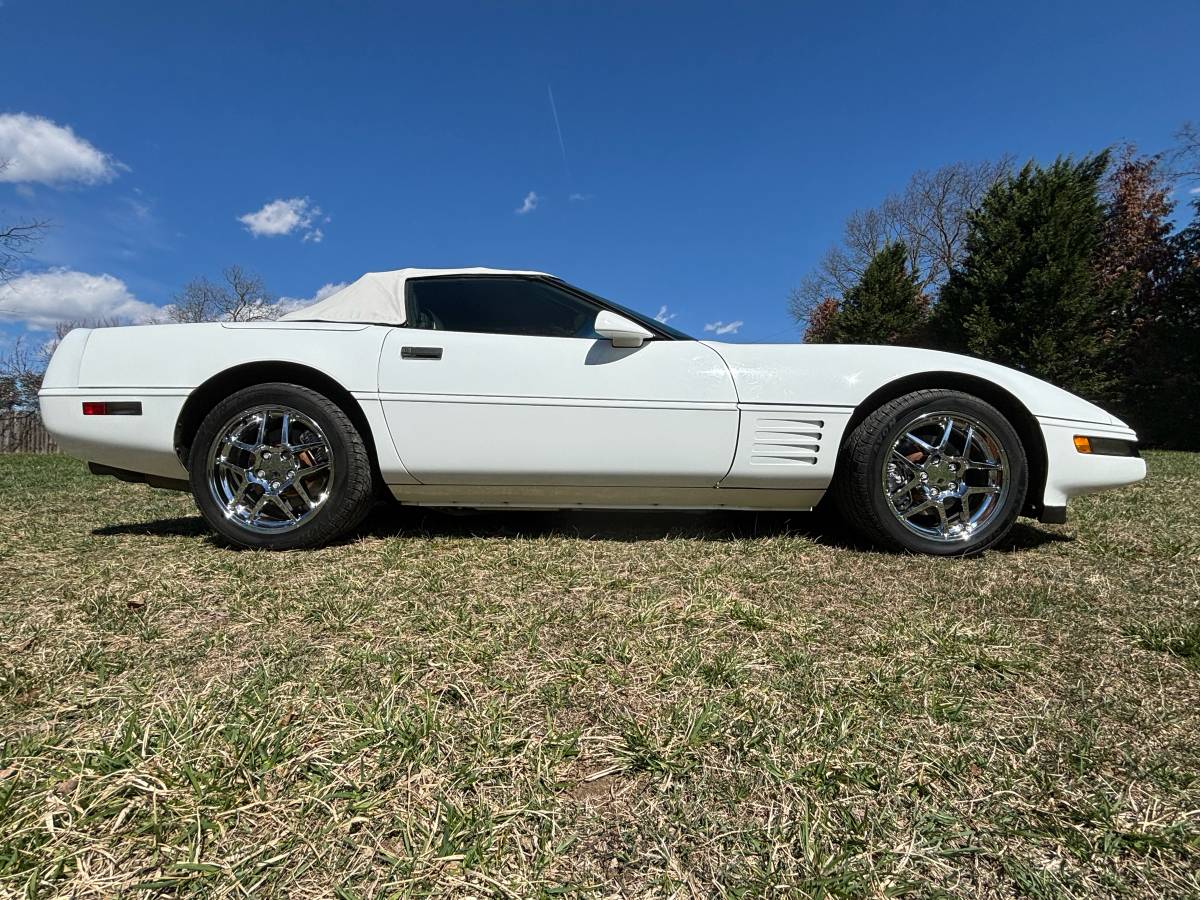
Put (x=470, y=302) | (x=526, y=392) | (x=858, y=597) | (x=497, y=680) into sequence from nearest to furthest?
(x=497, y=680), (x=858, y=597), (x=526, y=392), (x=470, y=302)

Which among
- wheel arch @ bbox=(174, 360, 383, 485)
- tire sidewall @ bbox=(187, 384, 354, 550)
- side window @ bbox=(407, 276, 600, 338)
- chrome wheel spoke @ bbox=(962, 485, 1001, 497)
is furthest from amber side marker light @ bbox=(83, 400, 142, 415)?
chrome wheel spoke @ bbox=(962, 485, 1001, 497)

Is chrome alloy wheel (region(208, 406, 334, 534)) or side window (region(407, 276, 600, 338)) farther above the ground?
side window (region(407, 276, 600, 338))

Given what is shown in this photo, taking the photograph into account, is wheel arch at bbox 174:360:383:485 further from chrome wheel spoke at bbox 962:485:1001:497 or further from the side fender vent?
chrome wheel spoke at bbox 962:485:1001:497

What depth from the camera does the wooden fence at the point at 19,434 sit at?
15.9 meters

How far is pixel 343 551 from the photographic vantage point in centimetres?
233

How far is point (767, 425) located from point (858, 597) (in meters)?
0.79

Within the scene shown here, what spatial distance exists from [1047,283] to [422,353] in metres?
15.4

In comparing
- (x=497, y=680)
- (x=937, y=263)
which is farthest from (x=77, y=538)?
(x=937, y=263)

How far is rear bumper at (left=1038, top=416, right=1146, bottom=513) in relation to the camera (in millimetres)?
2334

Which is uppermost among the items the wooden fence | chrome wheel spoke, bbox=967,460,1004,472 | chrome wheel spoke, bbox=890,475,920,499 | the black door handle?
the black door handle

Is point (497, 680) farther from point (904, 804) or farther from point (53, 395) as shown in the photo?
point (53, 395)

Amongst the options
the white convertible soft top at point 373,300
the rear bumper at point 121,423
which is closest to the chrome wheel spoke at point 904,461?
the white convertible soft top at point 373,300

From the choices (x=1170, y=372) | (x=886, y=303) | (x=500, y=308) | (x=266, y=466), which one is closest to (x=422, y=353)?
(x=500, y=308)

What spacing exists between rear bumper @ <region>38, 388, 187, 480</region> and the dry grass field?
21.3 inches
